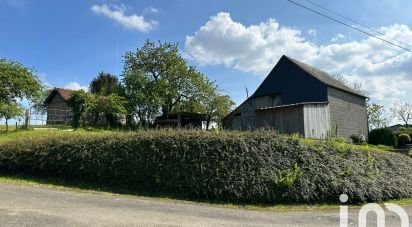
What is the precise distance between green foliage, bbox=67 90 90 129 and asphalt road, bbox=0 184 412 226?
2332cm

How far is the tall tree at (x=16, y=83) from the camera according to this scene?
29.0m

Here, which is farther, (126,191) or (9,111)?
(9,111)

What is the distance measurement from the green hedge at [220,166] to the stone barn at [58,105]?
3156 centimetres

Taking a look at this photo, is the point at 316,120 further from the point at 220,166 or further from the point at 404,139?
the point at 220,166

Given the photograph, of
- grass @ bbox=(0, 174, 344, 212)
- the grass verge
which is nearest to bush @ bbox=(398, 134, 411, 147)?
the grass verge

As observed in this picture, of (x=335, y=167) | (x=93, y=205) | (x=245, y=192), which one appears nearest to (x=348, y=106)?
(x=335, y=167)

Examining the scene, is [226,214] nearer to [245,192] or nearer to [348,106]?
[245,192]

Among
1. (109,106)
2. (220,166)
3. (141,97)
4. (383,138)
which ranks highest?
(141,97)

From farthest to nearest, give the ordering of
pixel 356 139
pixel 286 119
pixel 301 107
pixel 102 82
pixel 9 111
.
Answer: pixel 102 82 < pixel 356 139 < pixel 286 119 < pixel 301 107 < pixel 9 111

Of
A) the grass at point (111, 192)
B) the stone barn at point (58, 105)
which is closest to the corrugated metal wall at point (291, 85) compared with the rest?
the stone barn at point (58, 105)

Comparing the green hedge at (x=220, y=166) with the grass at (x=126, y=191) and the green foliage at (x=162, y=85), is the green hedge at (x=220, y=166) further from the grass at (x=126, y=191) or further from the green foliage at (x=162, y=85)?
the green foliage at (x=162, y=85)

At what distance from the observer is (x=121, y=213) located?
8.65m

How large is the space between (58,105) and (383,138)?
3840cm

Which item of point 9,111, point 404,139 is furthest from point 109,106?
point 404,139
